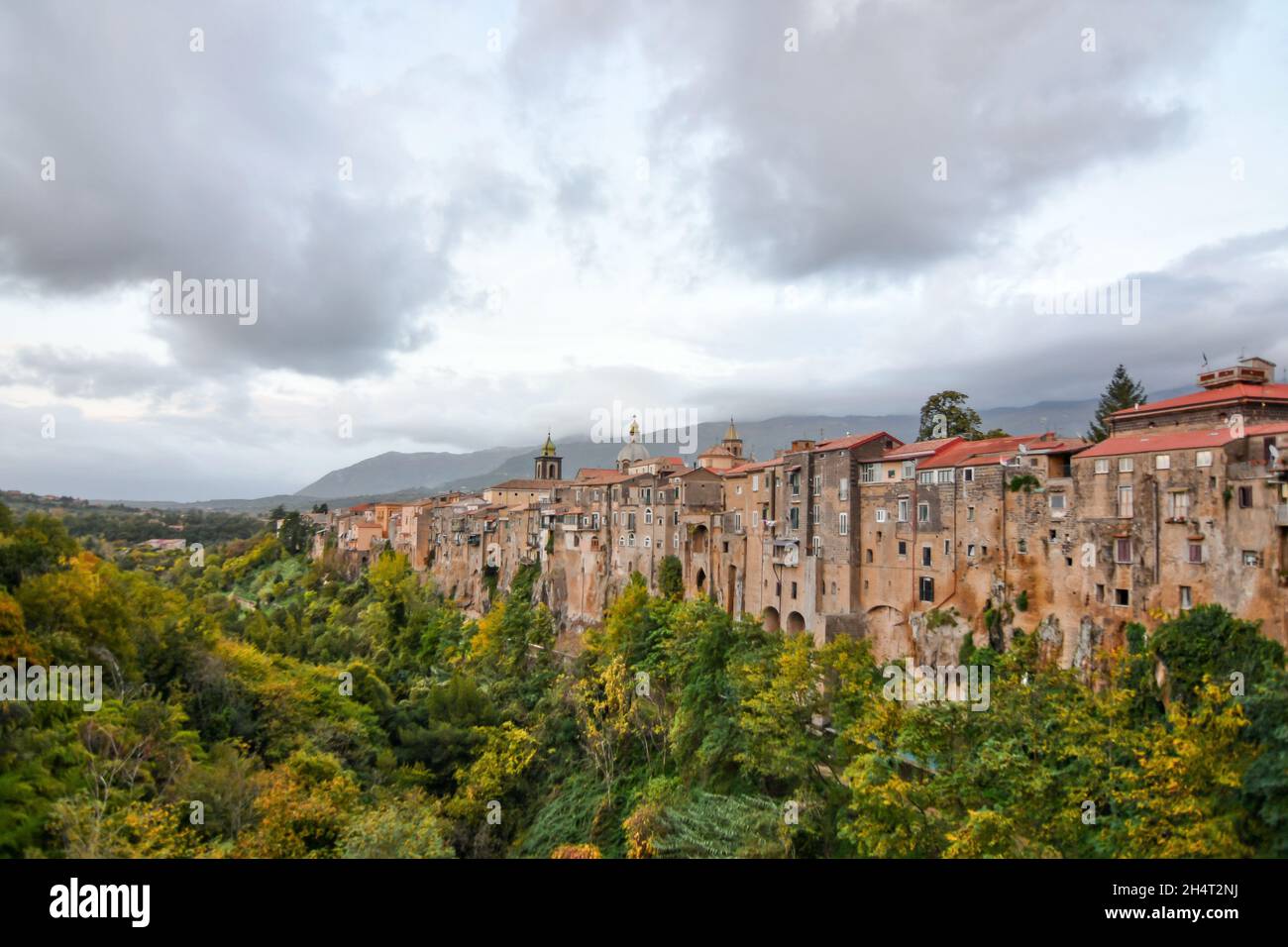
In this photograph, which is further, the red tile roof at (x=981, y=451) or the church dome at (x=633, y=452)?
the church dome at (x=633, y=452)

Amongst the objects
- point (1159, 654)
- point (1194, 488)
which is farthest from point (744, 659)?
point (1194, 488)

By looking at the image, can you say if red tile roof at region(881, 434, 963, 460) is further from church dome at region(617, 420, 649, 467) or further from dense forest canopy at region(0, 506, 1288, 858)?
church dome at region(617, 420, 649, 467)

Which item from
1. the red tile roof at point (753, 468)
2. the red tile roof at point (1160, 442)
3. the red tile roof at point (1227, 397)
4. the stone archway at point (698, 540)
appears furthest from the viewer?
the stone archway at point (698, 540)

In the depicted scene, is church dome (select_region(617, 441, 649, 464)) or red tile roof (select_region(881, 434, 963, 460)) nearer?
red tile roof (select_region(881, 434, 963, 460))

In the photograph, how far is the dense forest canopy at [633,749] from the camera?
15578 millimetres

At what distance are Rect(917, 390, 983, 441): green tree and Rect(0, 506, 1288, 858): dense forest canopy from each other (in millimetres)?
20303

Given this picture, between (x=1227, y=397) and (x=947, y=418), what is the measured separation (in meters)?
22.8

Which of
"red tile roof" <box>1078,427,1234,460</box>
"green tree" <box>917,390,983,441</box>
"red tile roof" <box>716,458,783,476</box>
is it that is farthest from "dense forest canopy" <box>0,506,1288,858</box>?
"green tree" <box>917,390,983,441</box>

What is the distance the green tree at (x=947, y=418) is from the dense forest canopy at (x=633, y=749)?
2030 centimetres

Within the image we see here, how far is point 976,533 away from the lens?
2988 cm

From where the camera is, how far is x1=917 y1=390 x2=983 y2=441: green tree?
1822 inches

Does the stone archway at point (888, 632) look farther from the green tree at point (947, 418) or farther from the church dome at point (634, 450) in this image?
the church dome at point (634, 450)

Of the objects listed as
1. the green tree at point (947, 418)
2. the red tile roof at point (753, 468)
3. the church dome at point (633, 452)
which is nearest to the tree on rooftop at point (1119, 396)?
the green tree at point (947, 418)

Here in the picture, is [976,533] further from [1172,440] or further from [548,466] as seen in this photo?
[548,466]
